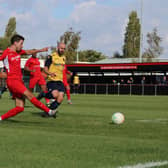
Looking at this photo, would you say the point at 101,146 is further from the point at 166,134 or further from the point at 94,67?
the point at 94,67

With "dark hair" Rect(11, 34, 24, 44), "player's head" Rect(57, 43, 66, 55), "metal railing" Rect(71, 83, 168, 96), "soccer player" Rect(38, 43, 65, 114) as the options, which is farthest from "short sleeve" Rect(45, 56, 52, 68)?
"metal railing" Rect(71, 83, 168, 96)

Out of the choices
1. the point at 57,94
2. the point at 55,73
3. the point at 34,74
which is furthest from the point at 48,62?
the point at 34,74

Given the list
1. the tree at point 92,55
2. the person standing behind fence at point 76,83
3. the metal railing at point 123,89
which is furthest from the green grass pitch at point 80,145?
the tree at point 92,55

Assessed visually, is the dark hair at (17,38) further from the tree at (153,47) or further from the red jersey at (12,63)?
the tree at (153,47)

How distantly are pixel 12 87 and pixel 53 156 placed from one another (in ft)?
14.9

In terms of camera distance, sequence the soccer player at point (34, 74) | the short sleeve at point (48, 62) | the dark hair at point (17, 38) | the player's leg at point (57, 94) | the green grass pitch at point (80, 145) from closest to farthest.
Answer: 1. the green grass pitch at point (80, 145)
2. the dark hair at point (17, 38)
3. the player's leg at point (57, 94)
4. the short sleeve at point (48, 62)
5. the soccer player at point (34, 74)

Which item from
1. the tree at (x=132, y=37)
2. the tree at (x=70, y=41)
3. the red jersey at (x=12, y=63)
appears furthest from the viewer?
the tree at (x=132, y=37)

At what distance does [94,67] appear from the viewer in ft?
164

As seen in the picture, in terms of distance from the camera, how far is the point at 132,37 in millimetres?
99188

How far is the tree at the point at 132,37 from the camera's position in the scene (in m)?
95.3

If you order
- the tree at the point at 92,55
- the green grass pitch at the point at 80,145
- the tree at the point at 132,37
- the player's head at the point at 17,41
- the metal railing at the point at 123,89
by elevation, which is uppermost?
the tree at the point at 132,37

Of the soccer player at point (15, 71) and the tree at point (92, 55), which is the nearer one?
the soccer player at point (15, 71)

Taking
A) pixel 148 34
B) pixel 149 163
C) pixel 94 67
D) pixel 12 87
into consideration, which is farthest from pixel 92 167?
pixel 148 34

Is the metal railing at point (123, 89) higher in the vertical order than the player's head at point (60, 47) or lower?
lower
